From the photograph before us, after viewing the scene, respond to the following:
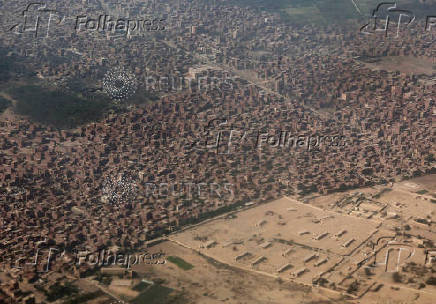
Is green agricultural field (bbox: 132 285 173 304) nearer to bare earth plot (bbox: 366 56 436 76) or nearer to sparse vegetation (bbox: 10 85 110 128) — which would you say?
sparse vegetation (bbox: 10 85 110 128)

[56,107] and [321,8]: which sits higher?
[321,8]

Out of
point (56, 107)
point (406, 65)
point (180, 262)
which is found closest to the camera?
point (180, 262)

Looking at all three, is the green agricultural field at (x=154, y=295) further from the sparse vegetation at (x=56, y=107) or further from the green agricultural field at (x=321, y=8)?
the green agricultural field at (x=321, y=8)

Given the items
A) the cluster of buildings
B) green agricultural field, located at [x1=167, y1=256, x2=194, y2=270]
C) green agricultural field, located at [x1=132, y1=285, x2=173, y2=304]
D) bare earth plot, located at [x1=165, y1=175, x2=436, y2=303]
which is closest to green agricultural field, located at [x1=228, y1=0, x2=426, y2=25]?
the cluster of buildings

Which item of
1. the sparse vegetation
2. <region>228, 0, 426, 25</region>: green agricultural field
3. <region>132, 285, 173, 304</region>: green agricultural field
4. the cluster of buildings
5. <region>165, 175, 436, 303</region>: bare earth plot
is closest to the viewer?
<region>132, 285, 173, 304</region>: green agricultural field

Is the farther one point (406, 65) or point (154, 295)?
point (406, 65)

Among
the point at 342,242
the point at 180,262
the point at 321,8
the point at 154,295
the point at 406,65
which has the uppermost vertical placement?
the point at 321,8

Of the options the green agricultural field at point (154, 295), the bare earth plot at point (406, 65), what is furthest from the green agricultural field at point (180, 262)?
the bare earth plot at point (406, 65)

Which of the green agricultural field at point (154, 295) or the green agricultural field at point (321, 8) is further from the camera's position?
the green agricultural field at point (321, 8)

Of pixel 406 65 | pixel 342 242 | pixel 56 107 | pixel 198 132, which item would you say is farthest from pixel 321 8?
pixel 342 242

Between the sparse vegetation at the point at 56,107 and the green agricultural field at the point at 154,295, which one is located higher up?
the sparse vegetation at the point at 56,107

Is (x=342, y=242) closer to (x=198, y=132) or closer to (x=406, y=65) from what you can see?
(x=198, y=132)

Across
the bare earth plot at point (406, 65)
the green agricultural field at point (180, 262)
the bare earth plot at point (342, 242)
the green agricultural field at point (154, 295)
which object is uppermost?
the bare earth plot at point (406, 65)
